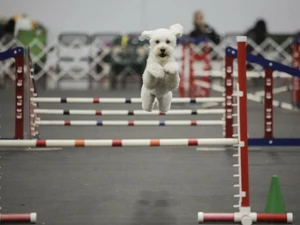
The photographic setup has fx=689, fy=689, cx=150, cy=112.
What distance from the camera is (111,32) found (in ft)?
48.1

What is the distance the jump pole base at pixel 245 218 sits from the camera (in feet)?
11.8

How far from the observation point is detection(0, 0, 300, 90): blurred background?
13203mm

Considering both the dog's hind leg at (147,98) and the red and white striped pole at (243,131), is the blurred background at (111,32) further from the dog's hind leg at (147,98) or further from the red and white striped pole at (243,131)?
the red and white striped pole at (243,131)

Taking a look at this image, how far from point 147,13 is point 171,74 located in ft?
35.6

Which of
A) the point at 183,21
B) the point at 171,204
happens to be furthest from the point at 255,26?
the point at 171,204

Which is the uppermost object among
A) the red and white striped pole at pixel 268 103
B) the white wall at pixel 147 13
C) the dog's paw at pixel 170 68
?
the white wall at pixel 147 13

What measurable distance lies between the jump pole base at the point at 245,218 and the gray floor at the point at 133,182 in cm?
8

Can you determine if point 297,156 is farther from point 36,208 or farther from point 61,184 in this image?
point 36,208

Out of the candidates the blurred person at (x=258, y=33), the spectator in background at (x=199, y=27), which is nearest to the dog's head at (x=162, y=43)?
the spectator in background at (x=199, y=27)

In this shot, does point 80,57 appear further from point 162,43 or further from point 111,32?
point 162,43

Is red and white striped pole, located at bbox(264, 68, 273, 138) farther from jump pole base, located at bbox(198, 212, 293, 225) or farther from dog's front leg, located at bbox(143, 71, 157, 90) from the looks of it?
jump pole base, located at bbox(198, 212, 293, 225)

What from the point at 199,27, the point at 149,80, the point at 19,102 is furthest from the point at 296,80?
the point at 149,80

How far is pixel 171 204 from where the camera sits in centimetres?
404

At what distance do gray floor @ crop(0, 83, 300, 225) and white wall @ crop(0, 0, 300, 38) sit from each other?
792cm
